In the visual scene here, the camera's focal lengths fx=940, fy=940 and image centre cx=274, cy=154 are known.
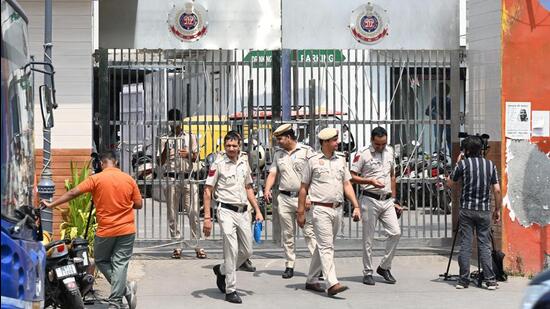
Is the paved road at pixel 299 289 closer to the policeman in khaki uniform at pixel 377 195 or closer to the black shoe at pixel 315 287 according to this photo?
the black shoe at pixel 315 287

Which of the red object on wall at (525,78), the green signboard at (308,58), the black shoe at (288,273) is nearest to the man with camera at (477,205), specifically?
the red object on wall at (525,78)

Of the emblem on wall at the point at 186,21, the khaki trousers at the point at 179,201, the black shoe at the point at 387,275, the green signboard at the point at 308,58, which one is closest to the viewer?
the black shoe at the point at 387,275

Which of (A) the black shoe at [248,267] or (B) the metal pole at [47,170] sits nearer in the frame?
(B) the metal pole at [47,170]

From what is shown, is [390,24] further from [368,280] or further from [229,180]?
[229,180]

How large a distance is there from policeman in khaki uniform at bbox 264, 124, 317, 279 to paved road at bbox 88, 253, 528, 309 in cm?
44

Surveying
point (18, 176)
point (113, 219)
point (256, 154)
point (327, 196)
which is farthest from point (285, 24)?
point (18, 176)

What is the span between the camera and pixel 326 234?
1027cm

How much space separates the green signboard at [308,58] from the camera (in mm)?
13102

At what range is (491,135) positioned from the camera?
39.8 feet

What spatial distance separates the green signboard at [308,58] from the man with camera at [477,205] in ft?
9.49

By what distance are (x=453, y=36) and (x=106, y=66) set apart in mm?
4962

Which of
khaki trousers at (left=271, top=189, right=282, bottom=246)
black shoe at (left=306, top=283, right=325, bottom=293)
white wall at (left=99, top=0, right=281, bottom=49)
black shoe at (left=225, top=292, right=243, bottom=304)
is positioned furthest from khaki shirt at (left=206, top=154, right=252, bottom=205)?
white wall at (left=99, top=0, right=281, bottom=49)

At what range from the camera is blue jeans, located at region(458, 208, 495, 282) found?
10.8 metres

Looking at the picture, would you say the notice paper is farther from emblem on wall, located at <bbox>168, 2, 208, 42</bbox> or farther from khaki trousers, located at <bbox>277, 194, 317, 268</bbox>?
emblem on wall, located at <bbox>168, 2, 208, 42</bbox>
